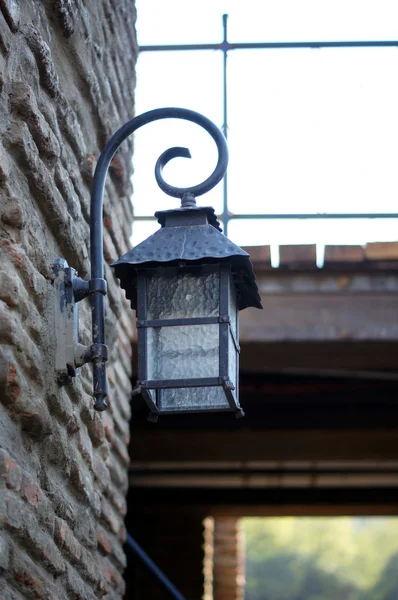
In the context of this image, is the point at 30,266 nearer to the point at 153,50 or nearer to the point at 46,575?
the point at 46,575

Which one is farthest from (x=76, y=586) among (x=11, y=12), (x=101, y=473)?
(x=11, y=12)

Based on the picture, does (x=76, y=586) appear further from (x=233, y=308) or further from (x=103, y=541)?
(x=233, y=308)

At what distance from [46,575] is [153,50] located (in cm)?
361

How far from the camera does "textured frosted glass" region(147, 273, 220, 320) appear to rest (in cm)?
268

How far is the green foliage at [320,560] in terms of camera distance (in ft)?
134

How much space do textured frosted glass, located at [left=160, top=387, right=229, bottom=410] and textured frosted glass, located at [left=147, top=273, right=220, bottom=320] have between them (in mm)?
207

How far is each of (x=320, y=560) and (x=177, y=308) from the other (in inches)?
1679

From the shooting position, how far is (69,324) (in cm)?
276

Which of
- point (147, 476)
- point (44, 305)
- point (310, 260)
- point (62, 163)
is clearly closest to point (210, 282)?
point (44, 305)

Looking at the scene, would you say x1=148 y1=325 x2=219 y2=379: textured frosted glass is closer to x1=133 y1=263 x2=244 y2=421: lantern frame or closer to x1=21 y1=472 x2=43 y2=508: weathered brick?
x1=133 y1=263 x2=244 y2=421: lantern frame

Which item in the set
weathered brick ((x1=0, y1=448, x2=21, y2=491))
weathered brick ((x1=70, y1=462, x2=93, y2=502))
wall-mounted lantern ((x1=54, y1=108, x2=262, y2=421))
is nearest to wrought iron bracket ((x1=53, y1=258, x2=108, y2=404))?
wall-mounted lantern ((x1=54, y1=108, x2=262, y2=421))

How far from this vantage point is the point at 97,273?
2.80 meters

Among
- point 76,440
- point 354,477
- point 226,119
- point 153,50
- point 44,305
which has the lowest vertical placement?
point 354,477

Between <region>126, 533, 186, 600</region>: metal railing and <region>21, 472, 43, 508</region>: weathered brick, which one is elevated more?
<region>21, 472, 43, 508</region>: weathered brick
